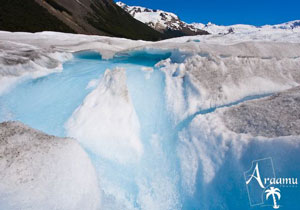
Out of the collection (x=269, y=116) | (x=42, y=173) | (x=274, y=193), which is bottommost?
(x=42, y=173)

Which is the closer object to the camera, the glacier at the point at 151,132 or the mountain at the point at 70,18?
the glacier at the point at 151,132

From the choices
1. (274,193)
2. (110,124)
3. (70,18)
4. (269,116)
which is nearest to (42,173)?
(110,124)

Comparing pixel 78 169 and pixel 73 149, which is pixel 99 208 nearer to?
pixel 78 169

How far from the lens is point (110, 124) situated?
6254 millimetres

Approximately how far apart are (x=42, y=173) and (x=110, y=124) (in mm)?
2951

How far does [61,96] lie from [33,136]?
4.73 metres

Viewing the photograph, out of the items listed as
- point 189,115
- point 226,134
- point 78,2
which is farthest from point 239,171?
point 78,2

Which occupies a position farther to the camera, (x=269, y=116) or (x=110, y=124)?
(x=110, y=124)

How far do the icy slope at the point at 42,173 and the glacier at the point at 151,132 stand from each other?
0.02m

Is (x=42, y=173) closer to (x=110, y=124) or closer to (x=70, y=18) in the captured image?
(x=110, y=124)

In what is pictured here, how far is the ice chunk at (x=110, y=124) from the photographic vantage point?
570 centimetres

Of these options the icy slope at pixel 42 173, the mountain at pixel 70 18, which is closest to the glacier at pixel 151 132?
the icy slope at pixel 42 173

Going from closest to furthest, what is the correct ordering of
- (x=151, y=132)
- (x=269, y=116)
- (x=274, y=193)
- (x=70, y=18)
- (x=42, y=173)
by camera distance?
(x=274, y=193) < (x=42, y=173) < (x=269, y=116) < (x=151, y=132) < (x=70, y=18)

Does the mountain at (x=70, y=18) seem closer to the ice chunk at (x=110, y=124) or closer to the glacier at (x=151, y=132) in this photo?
the glacier at (x=151, y=132)
